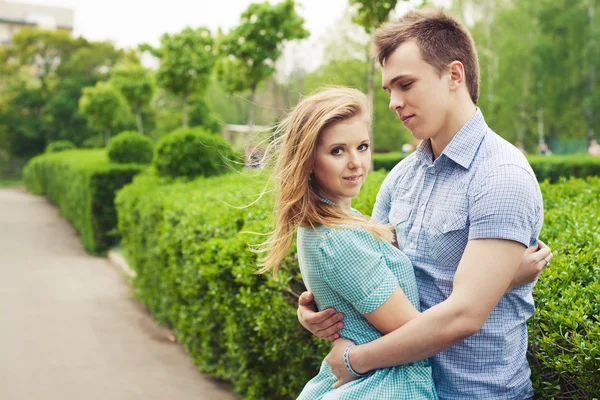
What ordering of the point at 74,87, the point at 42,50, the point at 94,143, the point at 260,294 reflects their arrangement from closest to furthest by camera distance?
the point at 260,294 → the point at 94,143 → the point at 74,87 → the point at 42,50

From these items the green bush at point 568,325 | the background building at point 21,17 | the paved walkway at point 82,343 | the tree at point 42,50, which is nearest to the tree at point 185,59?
the paved walkway at point 82,343

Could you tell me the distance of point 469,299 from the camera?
5.32ft

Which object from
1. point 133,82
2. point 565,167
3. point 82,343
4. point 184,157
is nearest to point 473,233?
point 82,343

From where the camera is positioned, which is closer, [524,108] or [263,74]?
[263,74]

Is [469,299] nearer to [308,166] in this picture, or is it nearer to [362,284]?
[362,284]

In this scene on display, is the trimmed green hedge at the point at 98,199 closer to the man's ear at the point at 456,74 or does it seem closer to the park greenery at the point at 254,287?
the park greenery at the point at 254,287

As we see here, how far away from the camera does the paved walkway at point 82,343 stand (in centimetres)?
551

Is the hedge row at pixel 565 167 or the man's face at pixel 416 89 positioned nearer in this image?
the man's face at pixel 416 89

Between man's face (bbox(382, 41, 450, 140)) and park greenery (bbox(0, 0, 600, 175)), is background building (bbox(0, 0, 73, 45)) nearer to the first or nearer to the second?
park greenery (bbox(0, 0, 600, 175))

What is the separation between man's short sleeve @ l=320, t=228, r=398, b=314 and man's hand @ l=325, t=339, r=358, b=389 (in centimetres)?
15

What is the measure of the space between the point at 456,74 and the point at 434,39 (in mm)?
130

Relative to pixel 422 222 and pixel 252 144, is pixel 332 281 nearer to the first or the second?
pixel 422 222

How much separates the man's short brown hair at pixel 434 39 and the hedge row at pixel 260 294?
94 cm

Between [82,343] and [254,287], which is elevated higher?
[254,287]
